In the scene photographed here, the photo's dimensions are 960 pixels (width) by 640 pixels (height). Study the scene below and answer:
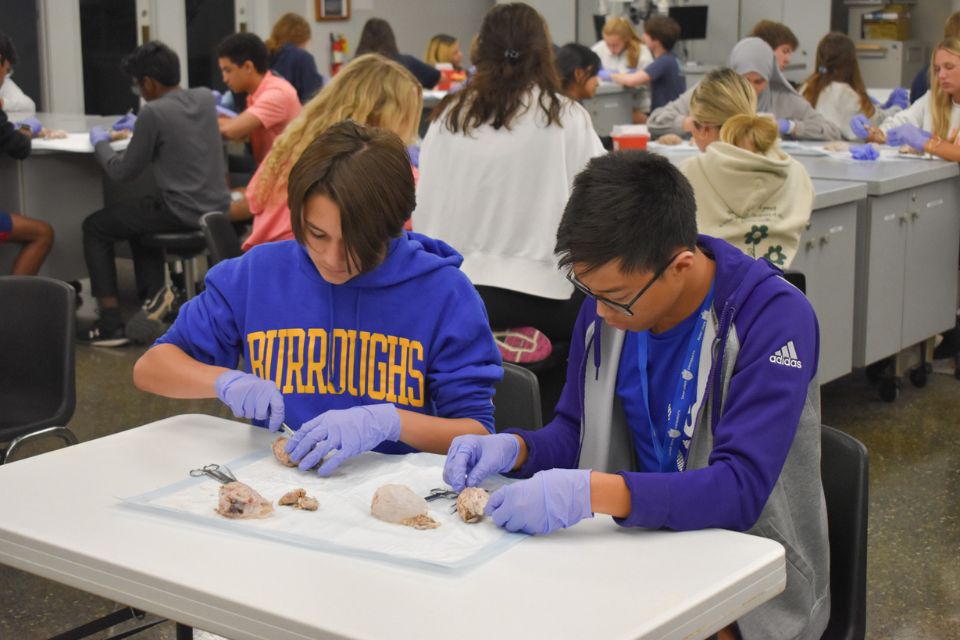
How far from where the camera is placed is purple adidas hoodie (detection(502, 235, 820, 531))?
140 centimetres

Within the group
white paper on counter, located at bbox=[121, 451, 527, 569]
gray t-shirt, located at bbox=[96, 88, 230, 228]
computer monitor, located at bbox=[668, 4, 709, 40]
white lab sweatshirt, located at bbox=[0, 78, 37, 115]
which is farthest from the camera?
computer monitor, located at bbox=[668, 4, 709, 40]

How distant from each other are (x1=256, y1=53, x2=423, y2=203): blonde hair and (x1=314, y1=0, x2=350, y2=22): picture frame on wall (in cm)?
711

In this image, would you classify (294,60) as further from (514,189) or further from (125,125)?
(514,189)

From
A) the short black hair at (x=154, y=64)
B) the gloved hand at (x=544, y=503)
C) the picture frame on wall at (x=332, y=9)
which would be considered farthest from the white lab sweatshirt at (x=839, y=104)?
the picture frame on wall at (x=332, y=9)

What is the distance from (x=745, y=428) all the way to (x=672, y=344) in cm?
19

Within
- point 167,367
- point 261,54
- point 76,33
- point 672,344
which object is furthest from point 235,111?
point 672,344

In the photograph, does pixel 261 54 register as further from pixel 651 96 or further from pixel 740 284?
pixel 740 284

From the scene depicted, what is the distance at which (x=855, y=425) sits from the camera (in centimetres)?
386

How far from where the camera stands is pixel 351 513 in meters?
1.45

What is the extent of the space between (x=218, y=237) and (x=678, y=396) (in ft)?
7.05

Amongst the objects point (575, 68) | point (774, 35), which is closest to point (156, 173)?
point (575, 68)

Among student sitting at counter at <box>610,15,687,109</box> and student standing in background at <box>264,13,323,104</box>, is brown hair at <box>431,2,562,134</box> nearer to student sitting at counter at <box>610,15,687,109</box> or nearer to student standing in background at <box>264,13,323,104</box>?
student standing in background at <box>264,13,323,104</box>

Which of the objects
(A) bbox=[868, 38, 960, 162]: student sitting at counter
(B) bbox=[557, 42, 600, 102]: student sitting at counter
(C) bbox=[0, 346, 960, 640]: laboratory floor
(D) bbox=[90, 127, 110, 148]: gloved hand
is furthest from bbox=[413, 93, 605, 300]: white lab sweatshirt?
(D) bbox=[90, 127, 110, 148]: gloved hand

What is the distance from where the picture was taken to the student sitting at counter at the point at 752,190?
10.7ft
